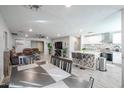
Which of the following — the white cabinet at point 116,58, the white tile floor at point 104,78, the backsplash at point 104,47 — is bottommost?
the white tile floor at point 104,78

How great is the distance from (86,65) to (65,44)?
5463 millimetres

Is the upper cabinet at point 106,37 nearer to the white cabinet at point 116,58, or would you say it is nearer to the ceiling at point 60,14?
the white cabinet at point 116,58

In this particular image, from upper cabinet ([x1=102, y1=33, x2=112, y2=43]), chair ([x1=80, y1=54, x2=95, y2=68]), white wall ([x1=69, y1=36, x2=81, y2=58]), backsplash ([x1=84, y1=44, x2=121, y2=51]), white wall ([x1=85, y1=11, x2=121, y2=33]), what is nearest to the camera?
white wall ([x1=85, y1=11, x2=121, y2=33])

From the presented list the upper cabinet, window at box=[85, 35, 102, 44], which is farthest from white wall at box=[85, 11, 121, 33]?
window at box=[85, 35, 102, 44]

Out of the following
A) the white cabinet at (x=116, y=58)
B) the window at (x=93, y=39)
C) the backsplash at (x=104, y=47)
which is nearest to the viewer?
the white cabinet at (x=116, y=58)

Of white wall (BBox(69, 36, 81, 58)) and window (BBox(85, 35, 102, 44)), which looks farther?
white wall (BBox(69, 36, 81, 58))

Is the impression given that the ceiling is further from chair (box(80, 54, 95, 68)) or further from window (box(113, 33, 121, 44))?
window (box(113, 33, 121, 44))

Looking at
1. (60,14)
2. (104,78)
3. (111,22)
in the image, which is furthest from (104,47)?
(60,14)

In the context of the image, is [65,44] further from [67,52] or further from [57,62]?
[57,62]

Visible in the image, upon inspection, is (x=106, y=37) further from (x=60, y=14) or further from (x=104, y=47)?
(x=60, y=14)

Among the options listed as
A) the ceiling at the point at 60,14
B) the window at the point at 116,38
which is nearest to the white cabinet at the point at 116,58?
the window at the point at 116,38

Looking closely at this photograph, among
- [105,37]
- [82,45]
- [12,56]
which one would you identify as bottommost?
[12,56]
